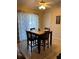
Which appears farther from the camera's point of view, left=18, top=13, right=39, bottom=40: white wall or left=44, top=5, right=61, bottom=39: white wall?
left=44, top=5, right=61, bottom=39: white wall

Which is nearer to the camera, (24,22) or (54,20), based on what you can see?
(24,22)

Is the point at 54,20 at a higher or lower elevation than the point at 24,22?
higher

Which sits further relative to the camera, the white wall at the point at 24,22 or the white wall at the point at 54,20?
the white wall at the point at 54,20
